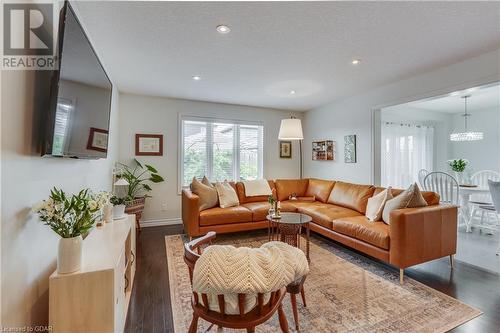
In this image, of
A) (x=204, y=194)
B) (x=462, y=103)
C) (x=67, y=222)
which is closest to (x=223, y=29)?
(x=67, y=222)

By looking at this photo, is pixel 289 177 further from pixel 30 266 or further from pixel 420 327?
pixel 30 266

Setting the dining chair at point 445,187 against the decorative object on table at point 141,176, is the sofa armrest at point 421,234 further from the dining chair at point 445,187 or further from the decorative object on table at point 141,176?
the decorative object on table at point 141,176

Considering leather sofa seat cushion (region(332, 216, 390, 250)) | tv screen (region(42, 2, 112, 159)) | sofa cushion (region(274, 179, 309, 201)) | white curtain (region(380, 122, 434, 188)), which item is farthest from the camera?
white curtain (region(380, 122, 434, 188))

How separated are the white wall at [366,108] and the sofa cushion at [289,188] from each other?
643 millimetres

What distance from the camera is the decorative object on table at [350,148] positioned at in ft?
14.0

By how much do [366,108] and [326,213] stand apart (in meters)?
2.04

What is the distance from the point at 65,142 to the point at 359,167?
13.7 ft

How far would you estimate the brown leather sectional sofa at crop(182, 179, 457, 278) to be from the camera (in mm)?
2385

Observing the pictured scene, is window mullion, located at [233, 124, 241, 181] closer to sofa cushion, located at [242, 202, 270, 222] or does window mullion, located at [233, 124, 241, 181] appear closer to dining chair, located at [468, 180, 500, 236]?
sofa cushion, located at [242, 202, 270, 222]

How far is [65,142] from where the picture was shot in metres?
1.45

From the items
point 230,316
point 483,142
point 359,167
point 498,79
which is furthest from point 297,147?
point 230,316

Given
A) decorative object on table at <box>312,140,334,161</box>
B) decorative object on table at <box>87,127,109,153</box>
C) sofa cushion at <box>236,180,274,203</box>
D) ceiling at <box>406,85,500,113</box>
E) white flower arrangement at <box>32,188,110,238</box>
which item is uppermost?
ceiling at <box>406,85,500,113</box>

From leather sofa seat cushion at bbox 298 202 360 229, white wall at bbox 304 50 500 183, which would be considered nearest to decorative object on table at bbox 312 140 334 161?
white wall at bbox 304 50 500 183

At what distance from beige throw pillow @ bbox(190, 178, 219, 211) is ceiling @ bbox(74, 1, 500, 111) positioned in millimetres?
1628
